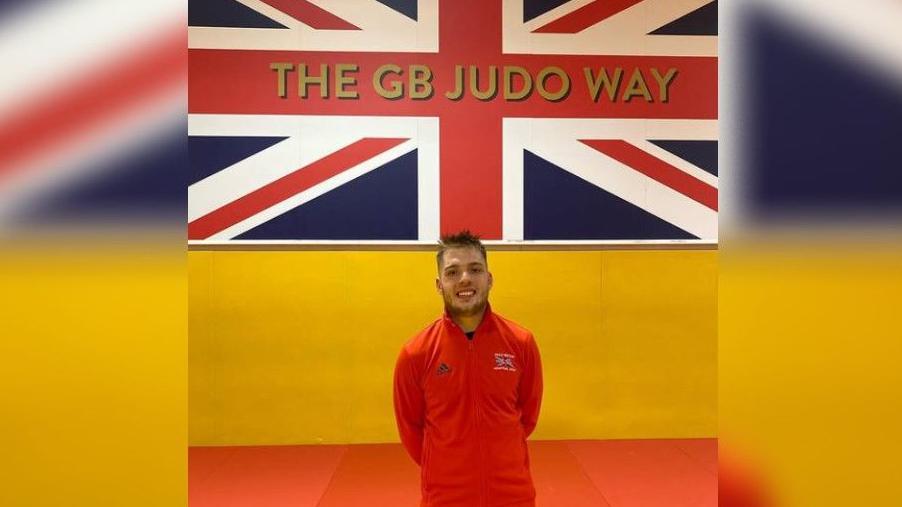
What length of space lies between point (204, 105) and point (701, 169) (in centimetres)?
438

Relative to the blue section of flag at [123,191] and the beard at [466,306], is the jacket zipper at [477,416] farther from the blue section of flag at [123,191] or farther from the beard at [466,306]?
the blue section of flag at [123,191]

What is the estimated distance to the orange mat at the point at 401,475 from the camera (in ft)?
13.3

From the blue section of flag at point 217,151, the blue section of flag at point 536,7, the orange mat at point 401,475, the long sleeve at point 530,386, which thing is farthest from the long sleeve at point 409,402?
the blue section of flag at point 536,7

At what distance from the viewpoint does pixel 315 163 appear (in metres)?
5.11

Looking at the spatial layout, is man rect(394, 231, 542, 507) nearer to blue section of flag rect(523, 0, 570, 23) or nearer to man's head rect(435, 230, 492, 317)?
man's head rect(435, 230, 492, 317)

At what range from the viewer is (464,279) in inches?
79.7

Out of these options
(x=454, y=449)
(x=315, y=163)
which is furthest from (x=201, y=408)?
(x=454, y=449)

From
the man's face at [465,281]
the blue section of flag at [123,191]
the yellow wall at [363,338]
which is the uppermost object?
the blue section of flag at [123,191]

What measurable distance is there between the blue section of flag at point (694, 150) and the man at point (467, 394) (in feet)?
→ 12.3

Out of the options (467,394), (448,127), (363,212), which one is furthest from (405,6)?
(467,394)

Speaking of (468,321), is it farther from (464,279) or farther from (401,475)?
(401,475)

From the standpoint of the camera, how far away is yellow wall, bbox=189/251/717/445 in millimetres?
5117

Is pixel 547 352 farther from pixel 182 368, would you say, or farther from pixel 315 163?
pixel 182 368

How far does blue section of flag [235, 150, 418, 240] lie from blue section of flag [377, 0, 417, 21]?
1193 millimetres
